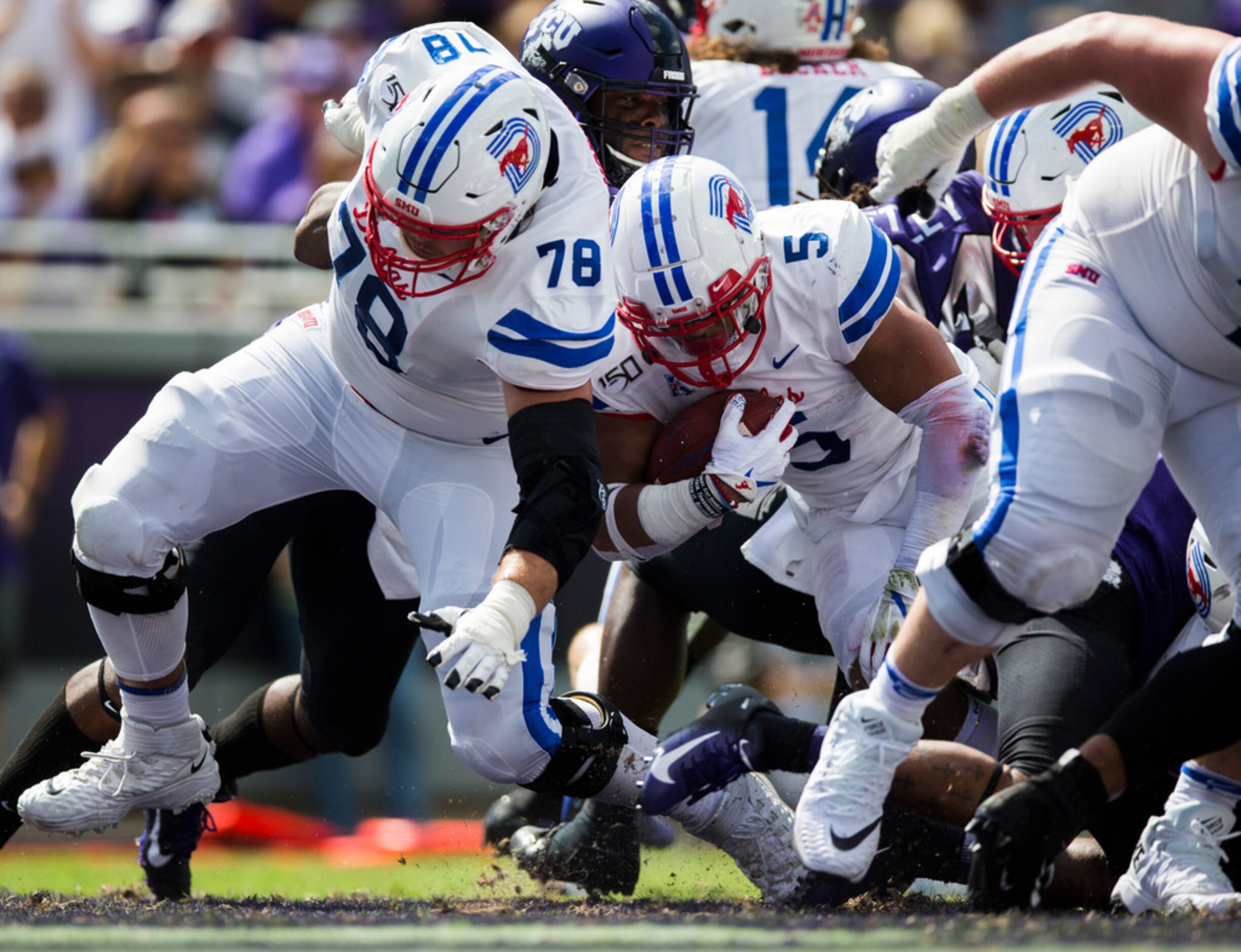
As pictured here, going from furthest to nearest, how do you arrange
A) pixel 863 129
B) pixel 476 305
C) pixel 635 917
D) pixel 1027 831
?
pixel 863 129
pixel 476 305
pixel 635 917
pixel 1027 831

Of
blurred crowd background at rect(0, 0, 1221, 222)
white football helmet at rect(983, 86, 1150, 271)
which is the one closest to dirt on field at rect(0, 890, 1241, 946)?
white football helmet at rect(983, 86, 1150, 271)

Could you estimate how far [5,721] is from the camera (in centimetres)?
746

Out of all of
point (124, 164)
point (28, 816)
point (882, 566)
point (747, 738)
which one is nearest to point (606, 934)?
point (747, 738)

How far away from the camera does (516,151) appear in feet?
11.4

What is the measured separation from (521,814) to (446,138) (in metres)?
2.25

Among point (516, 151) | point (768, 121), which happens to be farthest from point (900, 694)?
point (768, 121)

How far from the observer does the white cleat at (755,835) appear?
3768mm

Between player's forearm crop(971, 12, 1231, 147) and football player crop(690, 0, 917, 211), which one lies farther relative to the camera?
football player crop(690, 0, 917, 211)

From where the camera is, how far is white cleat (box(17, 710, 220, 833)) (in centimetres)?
400

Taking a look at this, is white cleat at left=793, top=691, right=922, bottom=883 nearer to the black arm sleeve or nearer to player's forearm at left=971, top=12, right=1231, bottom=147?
the black arm sleeve

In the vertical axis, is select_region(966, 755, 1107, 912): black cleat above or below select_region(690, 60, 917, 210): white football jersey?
below

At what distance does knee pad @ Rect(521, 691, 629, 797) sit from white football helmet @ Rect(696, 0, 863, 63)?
2.53 meters

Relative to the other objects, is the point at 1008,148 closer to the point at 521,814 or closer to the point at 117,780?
the point at 521,814

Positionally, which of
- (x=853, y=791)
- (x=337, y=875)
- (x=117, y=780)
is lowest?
(x=337, y=875)
